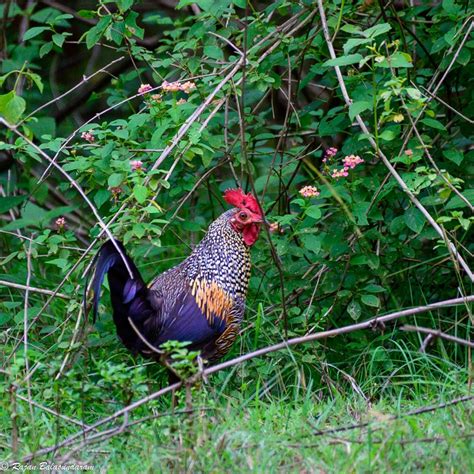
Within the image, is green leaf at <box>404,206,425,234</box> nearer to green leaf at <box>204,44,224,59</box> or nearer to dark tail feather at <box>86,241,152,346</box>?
green leaf at <box>204,44,224,59</box>

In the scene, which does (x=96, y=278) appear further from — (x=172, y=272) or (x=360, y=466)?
(x=360, y=466)

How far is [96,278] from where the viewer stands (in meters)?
4.09

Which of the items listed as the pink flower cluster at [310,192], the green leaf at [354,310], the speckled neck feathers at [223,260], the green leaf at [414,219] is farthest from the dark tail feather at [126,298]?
the green leaf at [414,219]

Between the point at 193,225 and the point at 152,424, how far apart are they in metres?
1.58

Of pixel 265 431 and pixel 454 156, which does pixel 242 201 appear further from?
pixel 265 431

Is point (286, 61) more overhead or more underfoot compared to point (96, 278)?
more overhead

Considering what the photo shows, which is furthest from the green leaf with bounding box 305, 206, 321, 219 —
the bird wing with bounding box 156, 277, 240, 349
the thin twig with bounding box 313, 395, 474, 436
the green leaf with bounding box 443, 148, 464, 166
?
the thin twig with bounding box 313, 395, 474, 436

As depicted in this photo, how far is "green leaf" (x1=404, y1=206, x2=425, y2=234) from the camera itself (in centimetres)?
440

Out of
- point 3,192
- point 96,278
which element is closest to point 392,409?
point 96,278

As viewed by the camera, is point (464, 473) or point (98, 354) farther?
point (98, 354)

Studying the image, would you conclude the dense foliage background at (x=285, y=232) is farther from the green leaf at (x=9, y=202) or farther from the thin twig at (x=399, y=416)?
the green leaf at (x=9, y=202)

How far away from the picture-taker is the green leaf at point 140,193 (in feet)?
13.0

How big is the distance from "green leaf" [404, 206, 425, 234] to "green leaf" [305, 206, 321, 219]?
43 centimetres

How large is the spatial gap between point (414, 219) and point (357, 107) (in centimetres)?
69
